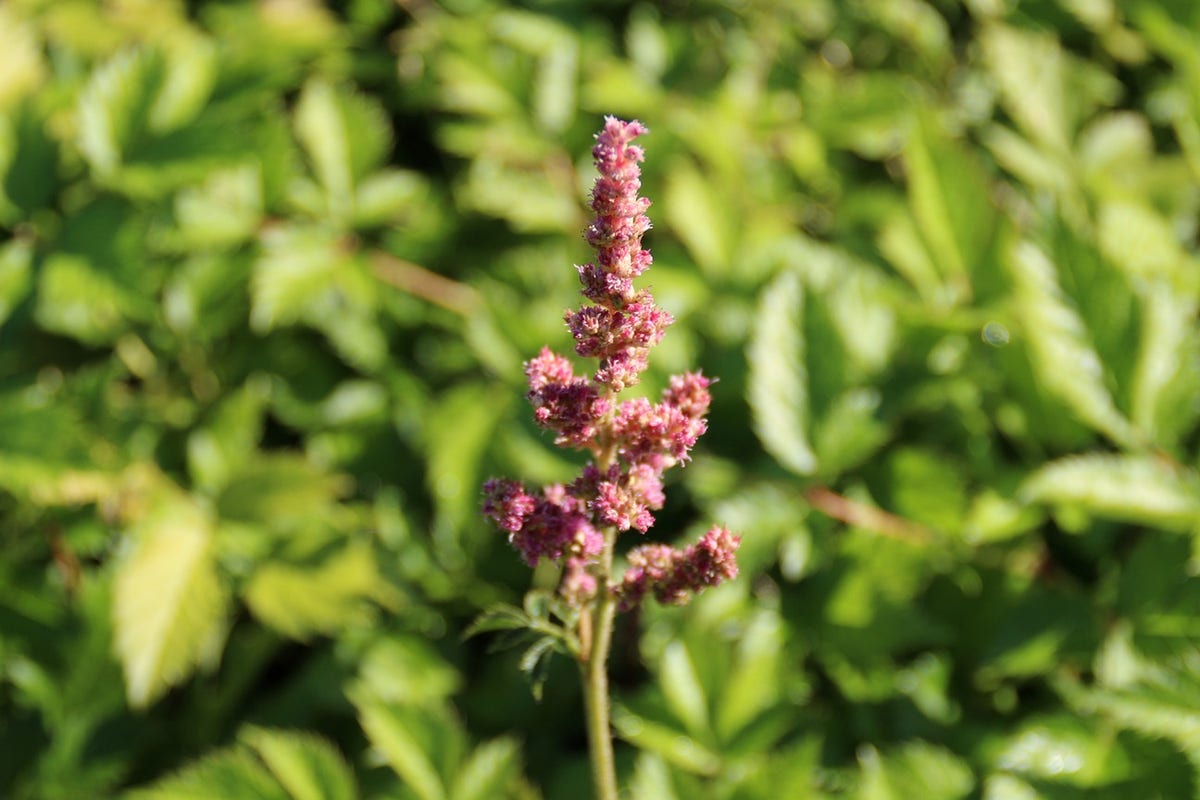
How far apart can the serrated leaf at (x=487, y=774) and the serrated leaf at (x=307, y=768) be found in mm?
228

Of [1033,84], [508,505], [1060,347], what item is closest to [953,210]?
[1060,347]

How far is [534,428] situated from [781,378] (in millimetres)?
549

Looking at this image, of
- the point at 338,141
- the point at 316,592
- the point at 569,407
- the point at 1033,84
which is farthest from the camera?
the point at 1033,84

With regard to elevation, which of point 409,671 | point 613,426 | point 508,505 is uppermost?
point 613,426

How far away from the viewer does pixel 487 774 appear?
2033 mm

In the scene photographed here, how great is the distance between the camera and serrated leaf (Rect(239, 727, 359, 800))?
205 cm

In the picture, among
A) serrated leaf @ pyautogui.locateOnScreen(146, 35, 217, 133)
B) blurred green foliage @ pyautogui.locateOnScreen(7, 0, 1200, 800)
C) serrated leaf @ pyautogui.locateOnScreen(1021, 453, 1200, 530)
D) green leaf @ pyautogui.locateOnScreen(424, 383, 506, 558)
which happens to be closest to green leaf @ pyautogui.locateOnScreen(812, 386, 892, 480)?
blurred green foliage @ pyautogui.locateOnScreen(7, 0, 1200, 800)

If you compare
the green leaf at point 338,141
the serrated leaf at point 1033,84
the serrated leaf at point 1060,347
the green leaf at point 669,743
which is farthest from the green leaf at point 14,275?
the serrated leaf at point 1033,84

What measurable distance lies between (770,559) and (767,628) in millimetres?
159

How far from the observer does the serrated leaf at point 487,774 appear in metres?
2.01

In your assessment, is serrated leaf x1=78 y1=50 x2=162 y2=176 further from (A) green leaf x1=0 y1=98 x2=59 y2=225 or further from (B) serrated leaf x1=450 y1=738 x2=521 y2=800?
(B) serrated leaf x1=450 y1=738 x2=521 y2=800

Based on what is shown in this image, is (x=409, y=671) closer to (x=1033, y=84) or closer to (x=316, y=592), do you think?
(x=316, y=592)

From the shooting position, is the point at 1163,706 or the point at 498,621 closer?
the point at 498,621

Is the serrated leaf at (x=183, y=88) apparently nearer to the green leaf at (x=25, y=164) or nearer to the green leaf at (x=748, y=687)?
the green leaf at (x=25, y=164)
